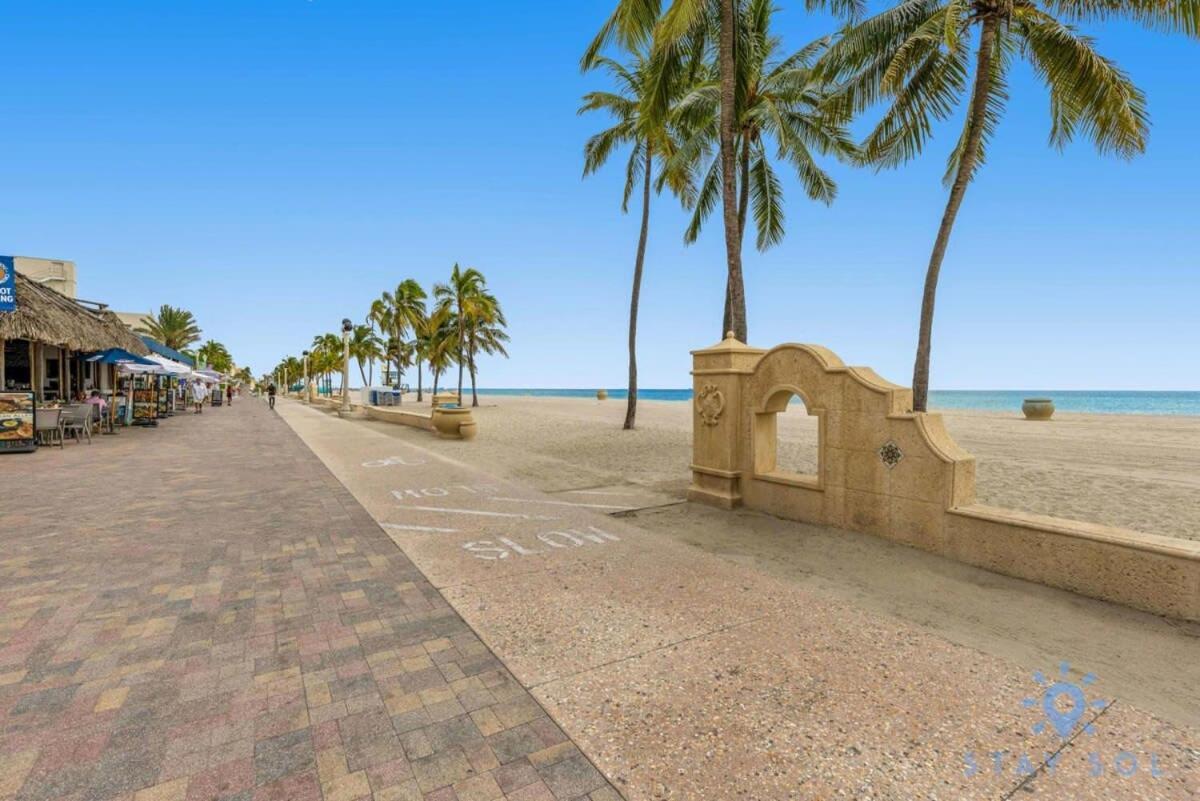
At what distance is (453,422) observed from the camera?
17344 mm

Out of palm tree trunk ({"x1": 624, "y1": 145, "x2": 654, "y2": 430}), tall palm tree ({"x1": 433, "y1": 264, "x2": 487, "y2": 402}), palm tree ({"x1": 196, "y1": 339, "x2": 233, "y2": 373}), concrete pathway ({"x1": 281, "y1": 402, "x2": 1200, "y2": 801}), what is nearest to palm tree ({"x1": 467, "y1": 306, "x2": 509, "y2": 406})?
tall palm tree ({"x1": 433, "y1": 264, "x2": 487, "y2": 402})

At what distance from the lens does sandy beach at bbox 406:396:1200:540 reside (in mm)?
7524

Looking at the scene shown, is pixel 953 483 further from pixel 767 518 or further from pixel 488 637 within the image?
pixel 488 637

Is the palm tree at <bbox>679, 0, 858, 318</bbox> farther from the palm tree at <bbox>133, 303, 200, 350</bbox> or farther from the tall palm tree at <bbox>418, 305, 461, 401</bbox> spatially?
the palm tree at <bbox>133, 303, 200, 350</bbox>

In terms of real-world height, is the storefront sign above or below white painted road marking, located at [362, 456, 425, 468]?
above

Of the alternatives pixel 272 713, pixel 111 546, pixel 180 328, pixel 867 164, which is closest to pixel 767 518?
pixel 272 713

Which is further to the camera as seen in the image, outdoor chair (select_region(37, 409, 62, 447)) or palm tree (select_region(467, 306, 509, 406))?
palm tree (select_region(467, 306, 509, 406))

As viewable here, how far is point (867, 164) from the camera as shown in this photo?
13.0 metres

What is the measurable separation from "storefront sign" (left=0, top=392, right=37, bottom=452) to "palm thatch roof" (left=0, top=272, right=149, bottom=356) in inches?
76.4

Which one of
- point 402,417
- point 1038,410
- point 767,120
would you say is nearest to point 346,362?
point 402,417

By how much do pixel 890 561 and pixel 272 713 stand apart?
529cm

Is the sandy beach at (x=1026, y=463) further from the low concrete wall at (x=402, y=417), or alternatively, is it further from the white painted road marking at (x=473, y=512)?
the low concrete wall at (x=402, y=417)

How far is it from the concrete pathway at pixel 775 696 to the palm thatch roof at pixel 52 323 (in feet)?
48.7

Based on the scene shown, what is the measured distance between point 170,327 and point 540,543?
58.5 m
